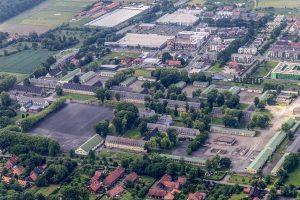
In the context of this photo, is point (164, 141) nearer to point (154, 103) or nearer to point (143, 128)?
point (143, 128)

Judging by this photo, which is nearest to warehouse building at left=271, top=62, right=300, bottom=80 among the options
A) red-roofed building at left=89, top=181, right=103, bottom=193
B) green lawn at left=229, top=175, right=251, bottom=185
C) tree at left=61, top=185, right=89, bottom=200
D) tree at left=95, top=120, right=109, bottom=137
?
tree at left=95, top=120, right=109, bottom=137

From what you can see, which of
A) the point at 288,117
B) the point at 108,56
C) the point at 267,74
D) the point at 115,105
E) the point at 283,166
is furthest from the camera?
the point at 108,56

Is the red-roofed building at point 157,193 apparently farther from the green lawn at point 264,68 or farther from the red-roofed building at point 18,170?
the green lawn at point 264,68

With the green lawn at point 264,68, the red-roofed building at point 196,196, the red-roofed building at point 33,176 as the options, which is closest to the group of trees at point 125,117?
the red-roofed building at point 33,176

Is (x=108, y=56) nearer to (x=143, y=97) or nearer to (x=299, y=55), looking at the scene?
(x=143, y=97)

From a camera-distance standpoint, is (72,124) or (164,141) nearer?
(164,141)

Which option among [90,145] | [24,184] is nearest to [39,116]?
[90,145]

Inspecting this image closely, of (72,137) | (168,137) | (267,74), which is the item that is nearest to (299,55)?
(267,74)
